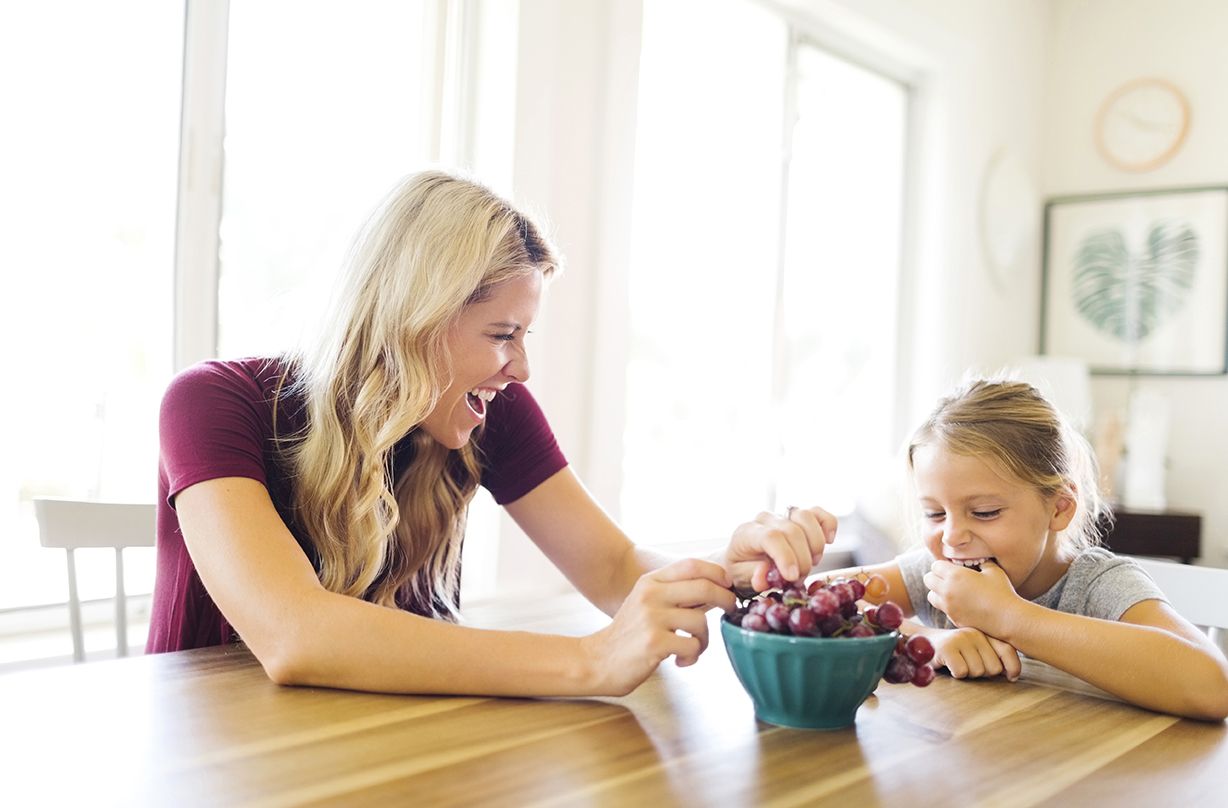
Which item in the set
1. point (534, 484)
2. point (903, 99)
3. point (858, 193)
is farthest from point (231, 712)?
point (903, 99)

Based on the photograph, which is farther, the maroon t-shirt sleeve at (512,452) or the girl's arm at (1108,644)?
the maroon t-shirt sleeve at (512,452)

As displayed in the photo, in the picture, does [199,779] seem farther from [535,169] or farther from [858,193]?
[858,193]

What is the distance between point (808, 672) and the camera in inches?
37.1

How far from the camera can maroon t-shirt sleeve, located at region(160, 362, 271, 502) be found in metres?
1.20

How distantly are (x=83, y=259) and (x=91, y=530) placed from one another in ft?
2.75

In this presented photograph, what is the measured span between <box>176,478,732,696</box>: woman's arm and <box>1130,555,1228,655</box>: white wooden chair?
826mm

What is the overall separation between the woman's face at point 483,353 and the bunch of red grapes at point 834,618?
1.78ft

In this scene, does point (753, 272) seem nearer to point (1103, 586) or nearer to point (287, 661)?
point (1103, 586)

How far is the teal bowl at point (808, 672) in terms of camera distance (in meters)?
0.93

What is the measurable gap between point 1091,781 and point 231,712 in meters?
0.74

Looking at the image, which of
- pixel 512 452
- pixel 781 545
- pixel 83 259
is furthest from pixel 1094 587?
pixel 83 259

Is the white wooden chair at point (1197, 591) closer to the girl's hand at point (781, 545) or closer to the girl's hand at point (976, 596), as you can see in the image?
the girl's hand at point (976, 596)

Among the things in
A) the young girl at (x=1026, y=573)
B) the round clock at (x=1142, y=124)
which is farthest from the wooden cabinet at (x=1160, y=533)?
the young girl at (x=1026, y=573)

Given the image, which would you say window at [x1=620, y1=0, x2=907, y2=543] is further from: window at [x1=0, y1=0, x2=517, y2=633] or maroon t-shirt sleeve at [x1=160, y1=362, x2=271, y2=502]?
maroon t-shirt sleeve at [x1=160, y1=362, x2=271, y2=502]
